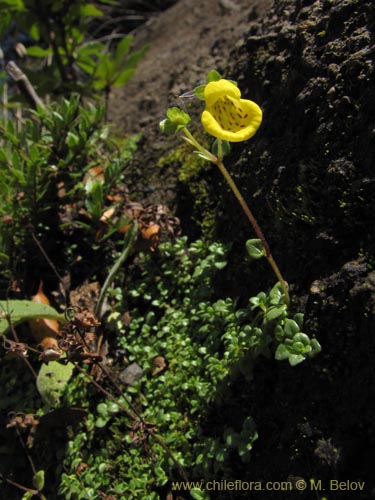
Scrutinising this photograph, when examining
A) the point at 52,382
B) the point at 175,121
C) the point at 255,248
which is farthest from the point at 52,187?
the point at 255,248

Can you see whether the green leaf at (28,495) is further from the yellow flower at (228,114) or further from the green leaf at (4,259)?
the yellow flower at (228,114)

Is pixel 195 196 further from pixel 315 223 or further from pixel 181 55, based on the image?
pixel 181 55

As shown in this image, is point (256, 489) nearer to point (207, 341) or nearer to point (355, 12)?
point (207, 341)

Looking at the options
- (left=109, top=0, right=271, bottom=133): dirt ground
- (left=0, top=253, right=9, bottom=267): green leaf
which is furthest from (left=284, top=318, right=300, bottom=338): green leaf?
(left=109, top=0, right=271, bottom=133): dirt ground

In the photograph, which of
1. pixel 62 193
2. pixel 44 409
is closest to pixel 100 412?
pixel 44 409

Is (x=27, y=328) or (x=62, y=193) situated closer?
(x=27, y=328)

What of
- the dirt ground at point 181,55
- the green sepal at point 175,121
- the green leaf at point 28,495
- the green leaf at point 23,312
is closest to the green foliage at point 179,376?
the green leaf at point 28,495

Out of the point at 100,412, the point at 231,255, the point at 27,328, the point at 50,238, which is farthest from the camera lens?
the point at 50,238
